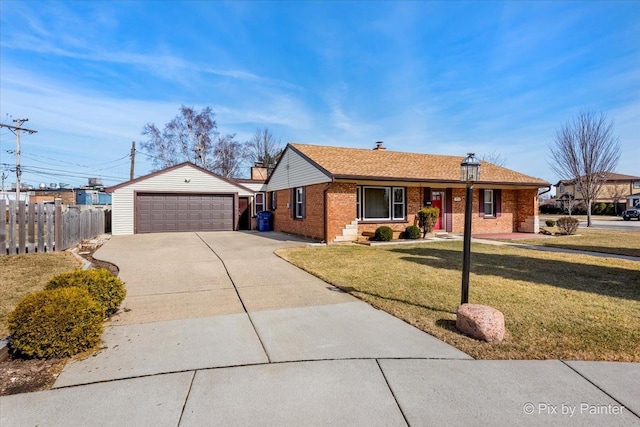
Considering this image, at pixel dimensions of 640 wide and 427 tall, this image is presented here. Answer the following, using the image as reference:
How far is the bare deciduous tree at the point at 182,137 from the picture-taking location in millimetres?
33938

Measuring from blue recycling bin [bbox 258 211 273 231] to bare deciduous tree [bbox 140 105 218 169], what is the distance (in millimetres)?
17975

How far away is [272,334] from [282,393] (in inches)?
53.6

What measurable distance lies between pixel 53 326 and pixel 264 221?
16425 millimetres

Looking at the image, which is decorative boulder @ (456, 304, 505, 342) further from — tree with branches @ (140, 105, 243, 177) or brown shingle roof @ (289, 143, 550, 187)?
tree with branches @ (140, 105, 243, 177)

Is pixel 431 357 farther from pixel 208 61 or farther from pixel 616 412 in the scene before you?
pixel 208 61

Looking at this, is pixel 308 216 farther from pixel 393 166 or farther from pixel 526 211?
pixel 526 211

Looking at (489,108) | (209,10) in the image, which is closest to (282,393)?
(209,10)

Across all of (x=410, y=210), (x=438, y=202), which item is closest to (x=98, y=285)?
(x=410, y=210)

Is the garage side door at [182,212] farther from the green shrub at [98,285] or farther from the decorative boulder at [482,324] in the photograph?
the decorative boulder at [482,324]

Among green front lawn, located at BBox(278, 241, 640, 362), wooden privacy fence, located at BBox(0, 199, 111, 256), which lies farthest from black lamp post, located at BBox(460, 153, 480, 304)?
wooden privacy fence, located at BBox(0, 199, 111, 256)

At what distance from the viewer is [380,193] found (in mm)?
15133

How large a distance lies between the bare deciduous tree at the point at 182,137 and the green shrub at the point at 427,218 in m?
26.5

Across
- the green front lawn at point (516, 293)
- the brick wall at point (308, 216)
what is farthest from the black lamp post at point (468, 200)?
the brick wall at point (308, 216)

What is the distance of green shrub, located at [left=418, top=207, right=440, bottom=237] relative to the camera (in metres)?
14.8
